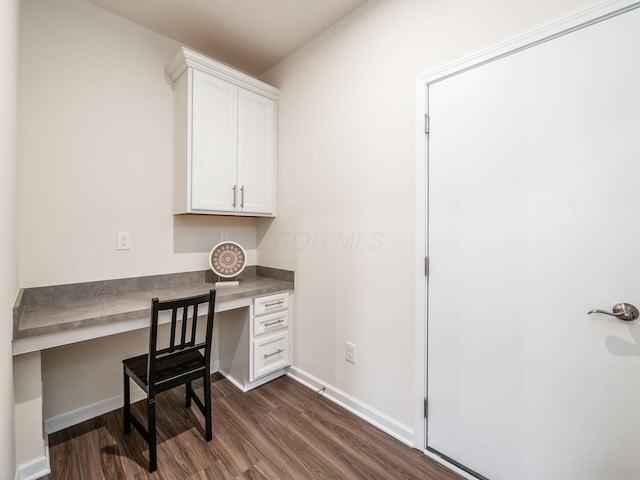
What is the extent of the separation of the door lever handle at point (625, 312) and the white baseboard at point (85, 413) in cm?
285

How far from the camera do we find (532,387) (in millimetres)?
1345

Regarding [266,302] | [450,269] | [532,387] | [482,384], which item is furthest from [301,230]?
[532,387]

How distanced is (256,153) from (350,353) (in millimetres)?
1800

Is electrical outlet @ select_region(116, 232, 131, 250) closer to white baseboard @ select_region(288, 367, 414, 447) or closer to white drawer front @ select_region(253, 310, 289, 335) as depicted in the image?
white drawer front @ select_region(253, 310, 289, 335)

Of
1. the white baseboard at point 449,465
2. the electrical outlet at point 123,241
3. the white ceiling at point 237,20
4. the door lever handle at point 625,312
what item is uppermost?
the white ceiling at point 237,20

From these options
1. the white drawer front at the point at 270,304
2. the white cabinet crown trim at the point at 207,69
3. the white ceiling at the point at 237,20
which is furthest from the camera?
the white drawer front at the point at 270,304

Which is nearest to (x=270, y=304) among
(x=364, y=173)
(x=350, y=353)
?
(x=350, y=353)

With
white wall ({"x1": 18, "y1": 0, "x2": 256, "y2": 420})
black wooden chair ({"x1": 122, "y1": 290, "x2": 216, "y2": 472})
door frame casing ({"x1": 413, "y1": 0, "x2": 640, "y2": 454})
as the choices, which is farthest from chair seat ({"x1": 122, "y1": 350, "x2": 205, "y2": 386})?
door frame casing ({"x1": 413, "y1": 0, "x2": 640, "y2": 454})

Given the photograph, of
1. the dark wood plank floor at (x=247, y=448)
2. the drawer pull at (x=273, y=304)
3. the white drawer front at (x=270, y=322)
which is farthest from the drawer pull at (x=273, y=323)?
the dark wood plank floor at (x=247, y=448)

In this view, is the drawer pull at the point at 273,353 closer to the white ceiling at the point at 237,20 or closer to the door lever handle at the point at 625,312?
the door lever handle at the point at 625,312

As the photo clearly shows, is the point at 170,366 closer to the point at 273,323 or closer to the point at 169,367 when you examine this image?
the point at 169,367

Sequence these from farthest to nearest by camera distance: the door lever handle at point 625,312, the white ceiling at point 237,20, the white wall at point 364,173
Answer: the white ceiling at point 237,20
the white wall at point 364,173
the door lever handle at point 625,312

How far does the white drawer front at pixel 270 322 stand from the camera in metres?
2.32

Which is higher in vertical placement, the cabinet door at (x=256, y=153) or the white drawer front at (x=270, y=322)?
the cabinet door at (x=256, y=153)
